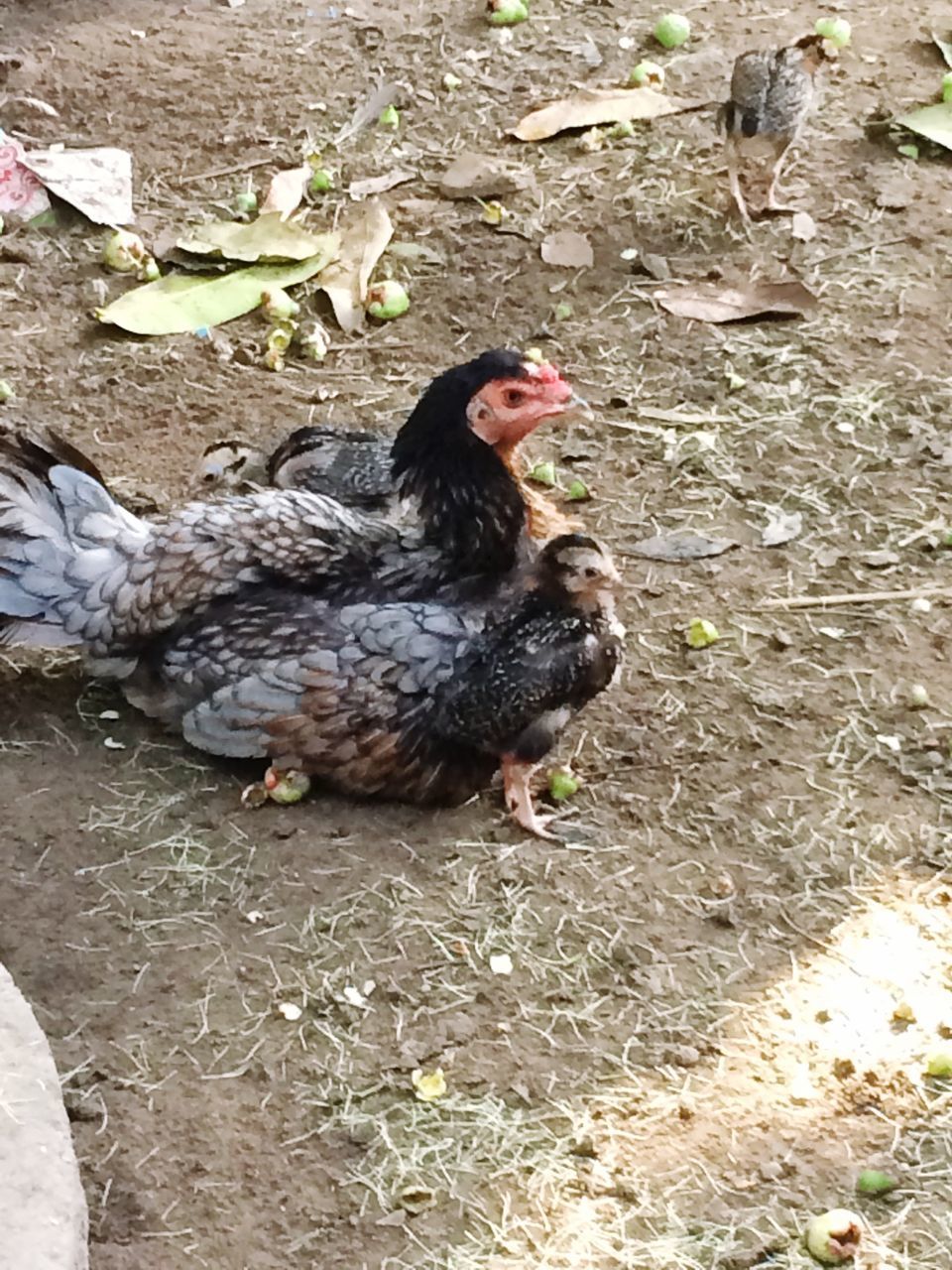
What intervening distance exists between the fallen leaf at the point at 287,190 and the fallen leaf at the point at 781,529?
1874mm

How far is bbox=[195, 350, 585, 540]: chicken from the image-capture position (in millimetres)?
3436

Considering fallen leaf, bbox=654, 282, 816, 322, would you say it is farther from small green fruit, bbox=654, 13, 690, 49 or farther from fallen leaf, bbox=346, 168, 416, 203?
small green fruit, bbox=654, 13, 690, 49

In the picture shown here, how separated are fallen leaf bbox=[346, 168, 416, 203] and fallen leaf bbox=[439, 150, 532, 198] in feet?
0.41

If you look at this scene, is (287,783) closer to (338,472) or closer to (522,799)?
(522,799)

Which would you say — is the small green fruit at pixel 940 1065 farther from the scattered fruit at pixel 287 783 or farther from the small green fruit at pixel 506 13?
the small green fruit at pixel 506 13

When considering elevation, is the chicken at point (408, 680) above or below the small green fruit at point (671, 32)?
below

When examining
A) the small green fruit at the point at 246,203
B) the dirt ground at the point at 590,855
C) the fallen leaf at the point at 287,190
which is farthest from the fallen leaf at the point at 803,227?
the small green fruit at the point at 246,203

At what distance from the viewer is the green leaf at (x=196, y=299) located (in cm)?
430

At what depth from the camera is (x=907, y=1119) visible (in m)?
2.54

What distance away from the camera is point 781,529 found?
147 inches

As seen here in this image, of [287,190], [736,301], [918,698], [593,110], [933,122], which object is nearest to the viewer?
[918,698]

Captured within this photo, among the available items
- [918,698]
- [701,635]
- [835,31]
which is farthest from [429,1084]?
[835,31]

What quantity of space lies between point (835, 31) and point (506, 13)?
1.17 m

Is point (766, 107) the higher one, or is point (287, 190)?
point (766, 107)
